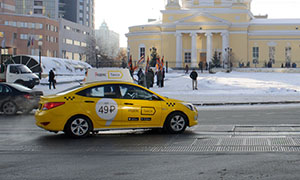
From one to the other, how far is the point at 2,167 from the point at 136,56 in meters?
84.7

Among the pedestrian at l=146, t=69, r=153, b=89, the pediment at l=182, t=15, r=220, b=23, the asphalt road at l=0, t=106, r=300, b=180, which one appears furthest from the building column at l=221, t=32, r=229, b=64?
the asphalt road at l=0, t=106, r=300, b=180

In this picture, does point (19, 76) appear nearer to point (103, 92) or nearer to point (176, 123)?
point (103, 92)

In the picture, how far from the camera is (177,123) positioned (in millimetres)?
14625

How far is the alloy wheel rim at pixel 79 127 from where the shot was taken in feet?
45.4

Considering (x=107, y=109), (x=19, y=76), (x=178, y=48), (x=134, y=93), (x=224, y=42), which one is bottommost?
(x=107, y=109)

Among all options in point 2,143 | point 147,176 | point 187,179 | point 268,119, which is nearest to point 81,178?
point 147,176

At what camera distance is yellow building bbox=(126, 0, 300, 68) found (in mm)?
86875

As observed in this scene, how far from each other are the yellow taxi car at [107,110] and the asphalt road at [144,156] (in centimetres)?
35

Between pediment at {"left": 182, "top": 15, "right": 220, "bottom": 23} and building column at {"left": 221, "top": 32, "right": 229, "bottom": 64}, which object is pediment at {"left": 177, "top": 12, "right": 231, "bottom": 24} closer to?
pediment at {"left": 182, "top": 15, "right": 220, "bottom": 23}

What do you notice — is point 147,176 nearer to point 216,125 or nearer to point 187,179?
point 187,179

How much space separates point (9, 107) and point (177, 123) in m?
10.1

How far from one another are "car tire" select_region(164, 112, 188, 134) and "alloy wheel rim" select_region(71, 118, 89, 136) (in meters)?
2.28

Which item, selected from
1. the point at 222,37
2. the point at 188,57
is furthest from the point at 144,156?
the point at 188,57

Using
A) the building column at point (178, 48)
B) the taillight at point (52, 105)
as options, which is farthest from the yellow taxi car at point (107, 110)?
the building column at point (178, 48)
